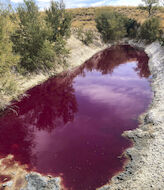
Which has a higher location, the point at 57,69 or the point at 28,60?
the point at 28,60

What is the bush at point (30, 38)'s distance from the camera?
1232 inches

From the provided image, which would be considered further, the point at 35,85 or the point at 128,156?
the point at 35,85

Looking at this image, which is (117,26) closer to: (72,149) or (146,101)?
(146,101)

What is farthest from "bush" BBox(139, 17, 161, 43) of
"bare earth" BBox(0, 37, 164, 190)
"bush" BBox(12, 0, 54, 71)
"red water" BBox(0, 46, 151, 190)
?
"bare earth" BBox(0, 37, 164, 190)

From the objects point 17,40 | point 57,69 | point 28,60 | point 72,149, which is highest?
point 17,40

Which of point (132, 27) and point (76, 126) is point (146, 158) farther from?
point (132, 27)

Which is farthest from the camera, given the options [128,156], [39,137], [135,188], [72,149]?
[39,137]

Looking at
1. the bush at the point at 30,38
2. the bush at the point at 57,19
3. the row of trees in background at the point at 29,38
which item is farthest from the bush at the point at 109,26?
the bush at the point at 30,38

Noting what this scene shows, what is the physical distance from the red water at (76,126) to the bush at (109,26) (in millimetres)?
46224

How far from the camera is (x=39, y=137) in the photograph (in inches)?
723

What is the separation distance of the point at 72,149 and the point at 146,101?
14030 mm

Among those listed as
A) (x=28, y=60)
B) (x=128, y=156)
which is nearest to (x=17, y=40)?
(x=28, y=60)

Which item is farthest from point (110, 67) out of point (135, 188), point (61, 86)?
point (135, 188)

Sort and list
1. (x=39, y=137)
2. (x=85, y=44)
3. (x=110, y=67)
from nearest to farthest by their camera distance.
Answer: (x=39, y=137), (x=110, y=67), (x=85, y=44)
